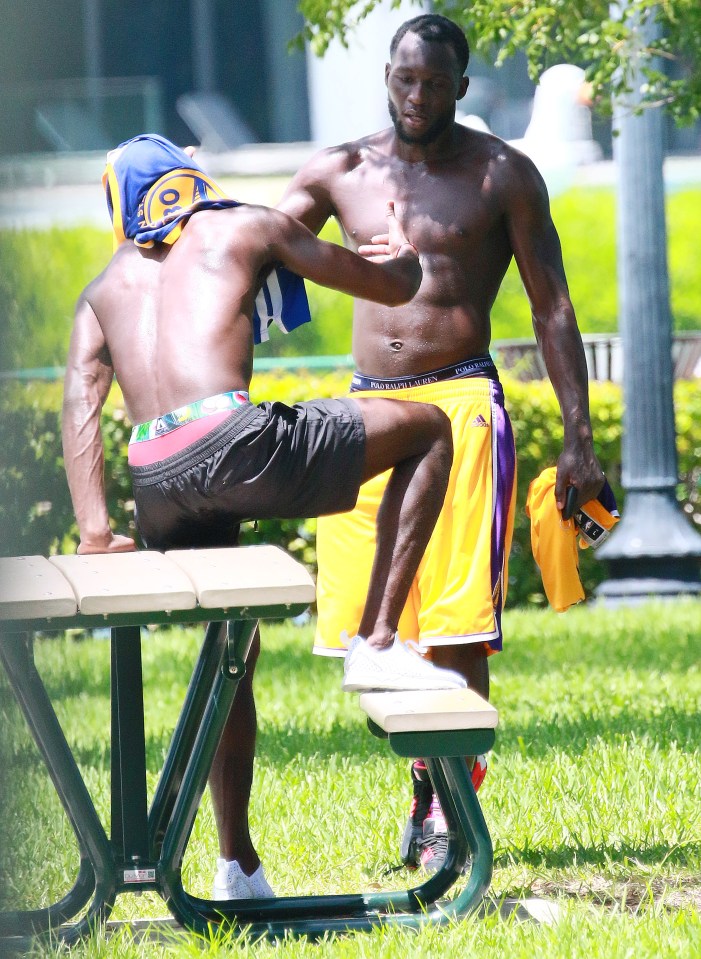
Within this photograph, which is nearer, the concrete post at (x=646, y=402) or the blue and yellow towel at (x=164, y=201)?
the blue and yellow towel at (x=164, y=201)

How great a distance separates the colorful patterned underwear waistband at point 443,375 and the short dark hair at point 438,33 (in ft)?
2.59

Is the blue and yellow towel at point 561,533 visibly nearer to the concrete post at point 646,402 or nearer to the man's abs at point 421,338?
the man's abs at point 421,338

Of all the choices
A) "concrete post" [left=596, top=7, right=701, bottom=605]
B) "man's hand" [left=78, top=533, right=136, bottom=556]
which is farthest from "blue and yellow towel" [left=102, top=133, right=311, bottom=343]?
"concrete post" [left=596, top=7, right=701, bottom=605]

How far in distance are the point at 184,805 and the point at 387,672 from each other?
49 cm

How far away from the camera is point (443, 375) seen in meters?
3.79

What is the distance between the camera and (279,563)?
2678 millimetres

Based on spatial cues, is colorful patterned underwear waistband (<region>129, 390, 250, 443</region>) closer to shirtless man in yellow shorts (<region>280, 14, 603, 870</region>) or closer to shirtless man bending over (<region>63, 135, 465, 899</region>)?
shirtless man bending over (<region>63, 135, 465, 899</region>)

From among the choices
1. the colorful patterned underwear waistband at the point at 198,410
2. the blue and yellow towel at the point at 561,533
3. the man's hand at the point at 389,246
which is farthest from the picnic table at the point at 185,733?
the blue and yellow towel at the point at 561,533

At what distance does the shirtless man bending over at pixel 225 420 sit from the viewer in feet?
9.16

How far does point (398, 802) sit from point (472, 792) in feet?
4.28

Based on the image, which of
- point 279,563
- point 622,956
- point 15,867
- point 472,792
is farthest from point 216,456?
point 15,867

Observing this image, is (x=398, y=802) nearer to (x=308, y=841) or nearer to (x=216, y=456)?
(x=308, y=841)

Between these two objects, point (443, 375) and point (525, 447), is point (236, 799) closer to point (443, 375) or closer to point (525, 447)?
point (443, 375)

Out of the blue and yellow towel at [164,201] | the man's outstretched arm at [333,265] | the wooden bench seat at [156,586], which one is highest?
the blue and yellow towel at [164,201]
